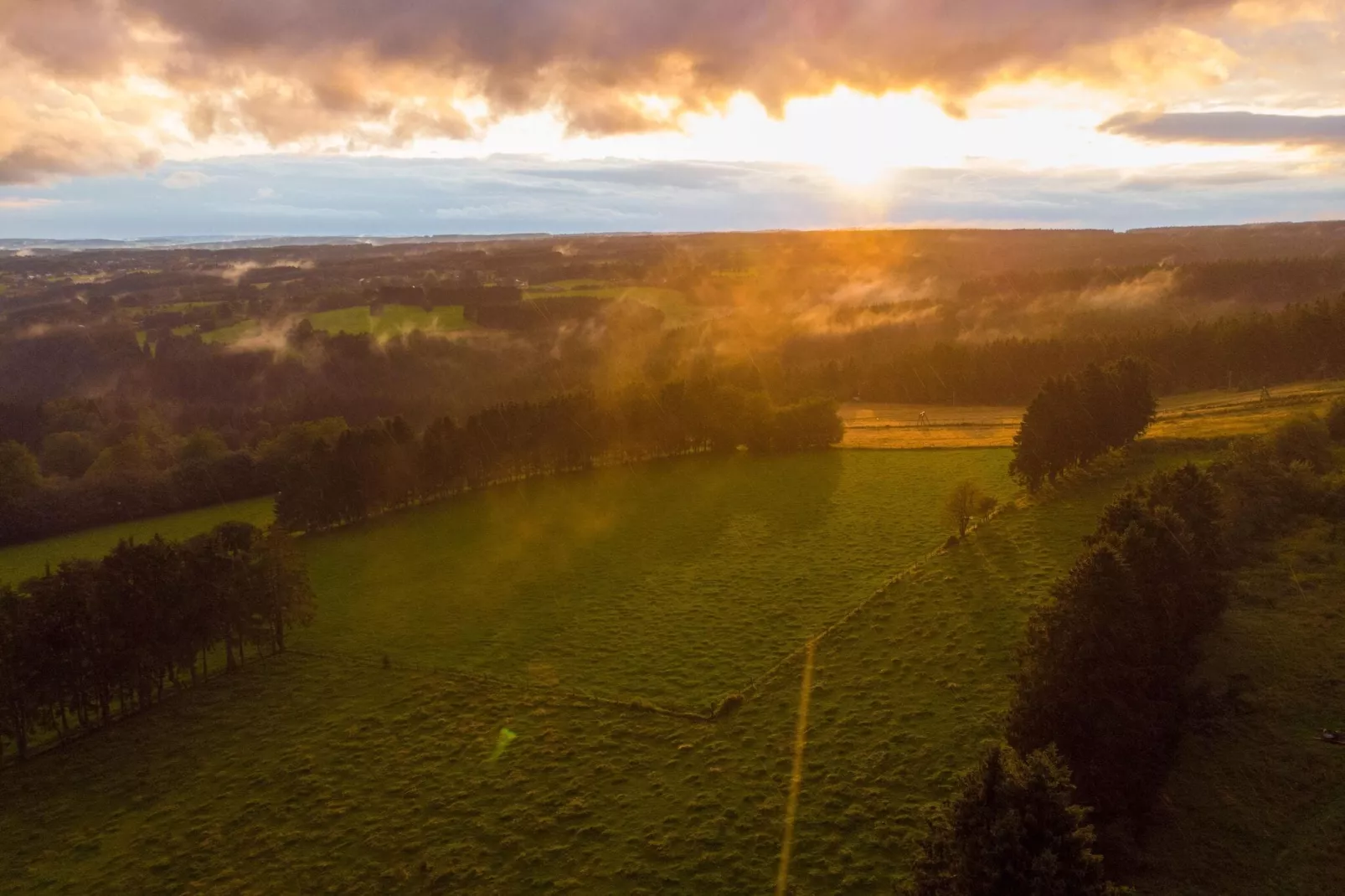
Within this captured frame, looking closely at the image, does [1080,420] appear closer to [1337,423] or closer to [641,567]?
[1337,423]

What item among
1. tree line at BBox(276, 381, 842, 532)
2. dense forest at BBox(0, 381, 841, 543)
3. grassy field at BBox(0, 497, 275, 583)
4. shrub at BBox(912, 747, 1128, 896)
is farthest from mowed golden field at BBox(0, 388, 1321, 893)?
grassy field at BBox(0, 497, 275, 583)

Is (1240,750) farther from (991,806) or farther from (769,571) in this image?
(769,571)

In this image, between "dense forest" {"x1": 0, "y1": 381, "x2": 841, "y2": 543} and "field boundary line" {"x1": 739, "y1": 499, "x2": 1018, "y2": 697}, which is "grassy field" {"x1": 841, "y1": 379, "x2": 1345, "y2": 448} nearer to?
"dense forest" {"x1": 0, "y1": 381, "x2": 841, "y2": 543}

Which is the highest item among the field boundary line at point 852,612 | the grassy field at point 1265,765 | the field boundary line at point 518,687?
the grassy field at point 1265,765

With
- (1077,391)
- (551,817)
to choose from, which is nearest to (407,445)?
(551,817)

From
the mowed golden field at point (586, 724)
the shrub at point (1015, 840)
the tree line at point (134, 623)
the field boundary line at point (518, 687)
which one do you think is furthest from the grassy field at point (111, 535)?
the shrub at point (1015, 840)

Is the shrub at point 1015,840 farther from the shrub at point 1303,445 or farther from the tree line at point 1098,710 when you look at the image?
the shrub at point 1303,445
